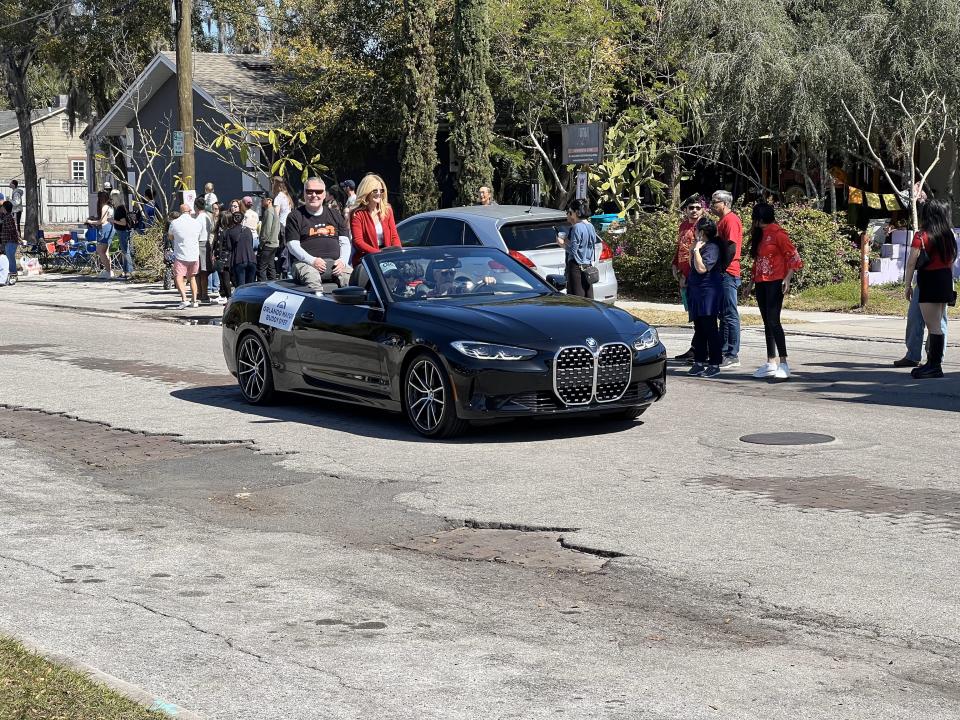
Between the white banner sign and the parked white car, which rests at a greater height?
the parked white car

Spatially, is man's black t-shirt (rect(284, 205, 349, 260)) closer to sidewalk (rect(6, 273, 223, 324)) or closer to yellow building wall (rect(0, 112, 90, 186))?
sidewalk (rect(6, 273, 223, 324))

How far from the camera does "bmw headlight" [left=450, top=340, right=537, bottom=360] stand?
402 inches

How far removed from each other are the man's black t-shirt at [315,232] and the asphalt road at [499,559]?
2529 millimetres

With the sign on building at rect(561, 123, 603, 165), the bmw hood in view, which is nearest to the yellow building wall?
the sign on building at rect(561, 123, 603, 165)

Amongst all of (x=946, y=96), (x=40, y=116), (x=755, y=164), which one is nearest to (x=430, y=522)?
(x=946, y=96)

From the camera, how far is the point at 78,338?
19.5m

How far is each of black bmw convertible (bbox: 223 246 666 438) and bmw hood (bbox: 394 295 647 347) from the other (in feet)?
0.04

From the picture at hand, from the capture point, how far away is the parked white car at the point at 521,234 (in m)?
18.3

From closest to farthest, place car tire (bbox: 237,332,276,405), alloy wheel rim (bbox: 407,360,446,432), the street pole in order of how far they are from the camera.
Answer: alloy wheel rim (bbox: 407,360,446,432), car tire (bbox: 237,332,276,405), the street pole

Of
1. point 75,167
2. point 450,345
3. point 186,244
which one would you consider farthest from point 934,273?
point 75,167

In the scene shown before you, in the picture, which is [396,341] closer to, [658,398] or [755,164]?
[658,398]

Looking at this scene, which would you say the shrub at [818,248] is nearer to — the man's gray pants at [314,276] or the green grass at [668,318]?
the green grass at [668,318]

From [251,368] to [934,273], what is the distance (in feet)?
21.1

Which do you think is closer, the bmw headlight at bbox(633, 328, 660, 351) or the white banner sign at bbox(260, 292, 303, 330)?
the bmw headlight at bbox(633, 328, 660, 351)
